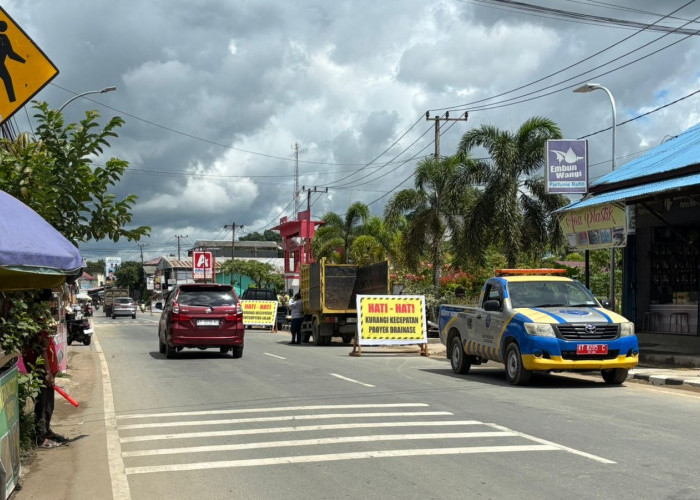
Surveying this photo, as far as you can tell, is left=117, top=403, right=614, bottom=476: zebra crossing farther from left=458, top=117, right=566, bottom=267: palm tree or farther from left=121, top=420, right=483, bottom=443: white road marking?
left=458, top=117, right=566, bottom=267: palm tree

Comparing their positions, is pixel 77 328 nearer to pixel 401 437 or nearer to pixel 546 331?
pixel 546 331

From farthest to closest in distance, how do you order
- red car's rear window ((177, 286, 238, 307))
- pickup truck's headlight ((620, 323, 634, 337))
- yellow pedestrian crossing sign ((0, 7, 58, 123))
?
red car's rear window ((177, 286, 238, 307)) < pickup truck's headlight ((620, 323, 634, 337)) < yellow pedestrian crossing sign ((0, 7, 58, 123))

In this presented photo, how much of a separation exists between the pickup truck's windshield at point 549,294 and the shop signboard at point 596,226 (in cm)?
528

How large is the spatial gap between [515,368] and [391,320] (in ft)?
26.8

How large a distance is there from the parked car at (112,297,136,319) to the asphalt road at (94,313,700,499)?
5106 cm

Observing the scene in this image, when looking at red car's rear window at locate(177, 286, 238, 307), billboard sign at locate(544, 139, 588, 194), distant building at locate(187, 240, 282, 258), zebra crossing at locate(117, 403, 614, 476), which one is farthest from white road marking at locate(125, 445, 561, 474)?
distant building at locate(187, 240, 282, 258)

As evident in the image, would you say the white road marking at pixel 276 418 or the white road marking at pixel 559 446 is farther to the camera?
the white road marking at pixel 276 418

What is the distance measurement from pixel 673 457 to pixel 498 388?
5.89 metres

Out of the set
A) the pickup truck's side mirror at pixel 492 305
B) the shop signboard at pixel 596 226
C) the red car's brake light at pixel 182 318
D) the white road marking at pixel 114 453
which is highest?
the shop signboard at pixel 596 226

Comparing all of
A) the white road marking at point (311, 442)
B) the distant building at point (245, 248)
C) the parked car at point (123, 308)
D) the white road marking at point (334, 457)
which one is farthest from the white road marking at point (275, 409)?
the distant building at point (245, 248)

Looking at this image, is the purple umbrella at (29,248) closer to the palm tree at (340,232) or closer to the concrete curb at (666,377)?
the concrete curb at (666,377)

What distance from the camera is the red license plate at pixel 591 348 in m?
13.0

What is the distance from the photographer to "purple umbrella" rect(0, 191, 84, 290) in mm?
5588

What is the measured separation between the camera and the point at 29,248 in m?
5.82
